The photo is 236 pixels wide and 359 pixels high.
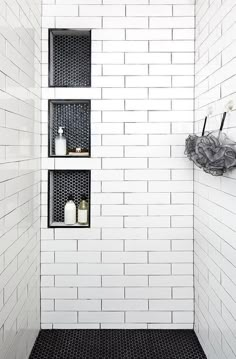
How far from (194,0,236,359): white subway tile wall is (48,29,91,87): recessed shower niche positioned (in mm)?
745

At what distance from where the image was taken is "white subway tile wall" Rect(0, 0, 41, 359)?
163cm

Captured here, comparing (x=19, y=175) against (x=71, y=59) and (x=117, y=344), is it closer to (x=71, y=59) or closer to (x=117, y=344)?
(x=71, y=59)

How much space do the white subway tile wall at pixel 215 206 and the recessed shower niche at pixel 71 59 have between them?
745mm

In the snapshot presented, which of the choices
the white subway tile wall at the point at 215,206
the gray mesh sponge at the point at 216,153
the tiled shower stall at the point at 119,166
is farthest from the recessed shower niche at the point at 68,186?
the gray mesh sponge at the point at 216,153

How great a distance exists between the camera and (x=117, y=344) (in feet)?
7.45

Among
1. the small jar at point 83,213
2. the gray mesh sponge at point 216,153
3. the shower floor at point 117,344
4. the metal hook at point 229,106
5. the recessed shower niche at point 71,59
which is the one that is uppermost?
the recessed shower niche at point 71,59

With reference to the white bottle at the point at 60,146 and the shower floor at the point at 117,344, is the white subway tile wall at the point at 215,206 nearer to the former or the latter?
the shower floor at the point at 117,344

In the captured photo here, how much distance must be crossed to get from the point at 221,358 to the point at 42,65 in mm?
2023

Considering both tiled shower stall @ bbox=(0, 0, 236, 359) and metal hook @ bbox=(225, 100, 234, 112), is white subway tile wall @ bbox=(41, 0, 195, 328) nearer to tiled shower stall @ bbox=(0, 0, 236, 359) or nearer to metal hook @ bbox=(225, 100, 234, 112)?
tiled shower stall @ bbox=(0, 0, 236, 359)

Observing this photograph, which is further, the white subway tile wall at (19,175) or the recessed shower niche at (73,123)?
the recessed shower niche at (73,123)

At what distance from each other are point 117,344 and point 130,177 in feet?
3.49

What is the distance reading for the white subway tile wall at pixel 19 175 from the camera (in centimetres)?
163

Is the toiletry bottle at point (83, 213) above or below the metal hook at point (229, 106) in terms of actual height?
below

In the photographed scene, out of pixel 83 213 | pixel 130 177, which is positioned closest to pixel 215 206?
pixel 130 177
